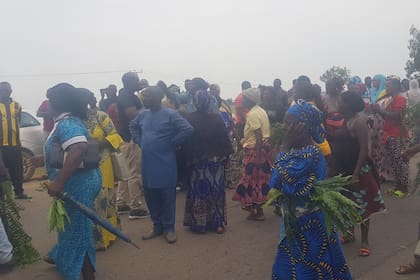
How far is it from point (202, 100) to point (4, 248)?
8.90ft

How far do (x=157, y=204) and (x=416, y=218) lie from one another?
3.51 metres

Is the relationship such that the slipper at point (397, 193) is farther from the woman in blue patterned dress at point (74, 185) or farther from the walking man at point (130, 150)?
the woman in blue patterned dress at point (74, 185)

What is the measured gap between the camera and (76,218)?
4.29 meters

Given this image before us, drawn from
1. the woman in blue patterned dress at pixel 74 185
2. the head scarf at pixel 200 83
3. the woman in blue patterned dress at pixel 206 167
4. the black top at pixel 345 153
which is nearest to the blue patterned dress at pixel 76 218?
the woman in blue patterned dress at pixel 74 185

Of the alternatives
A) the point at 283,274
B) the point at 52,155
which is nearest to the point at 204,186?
the point at 52,155

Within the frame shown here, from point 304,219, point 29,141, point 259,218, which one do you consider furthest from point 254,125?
point 29,141

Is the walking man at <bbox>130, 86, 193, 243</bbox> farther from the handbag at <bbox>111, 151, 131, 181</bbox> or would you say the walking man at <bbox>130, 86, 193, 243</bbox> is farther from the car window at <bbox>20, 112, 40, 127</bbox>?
the car window at <bbox>20, 112, 40, 127</bbox>

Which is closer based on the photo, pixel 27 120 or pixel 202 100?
pixel 202 100

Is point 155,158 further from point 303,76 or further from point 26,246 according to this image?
point 303,76

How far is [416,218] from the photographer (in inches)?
264

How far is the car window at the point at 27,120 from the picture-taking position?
1117 cm

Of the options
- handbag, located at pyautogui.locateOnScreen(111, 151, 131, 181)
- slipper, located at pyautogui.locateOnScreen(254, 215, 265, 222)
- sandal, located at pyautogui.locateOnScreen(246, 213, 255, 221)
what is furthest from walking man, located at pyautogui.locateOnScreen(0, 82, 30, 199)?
slipper, located at pyautogui.locateOnScreen(254, 215, 265, 222)

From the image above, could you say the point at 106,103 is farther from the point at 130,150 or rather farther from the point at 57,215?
the point at 57,215

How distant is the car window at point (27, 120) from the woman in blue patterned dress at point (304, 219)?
8.98 meters
